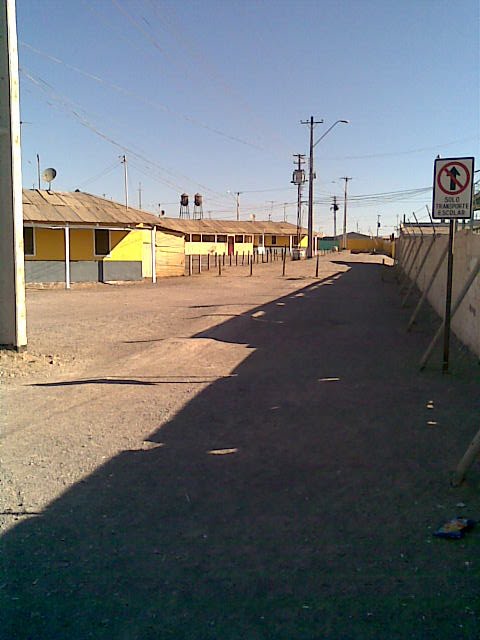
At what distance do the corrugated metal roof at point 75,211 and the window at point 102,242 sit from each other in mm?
845

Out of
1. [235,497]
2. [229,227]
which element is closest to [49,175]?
[235,497]

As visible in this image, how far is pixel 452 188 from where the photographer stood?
8891 millimetres

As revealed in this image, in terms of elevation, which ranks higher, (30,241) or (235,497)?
(30,241)

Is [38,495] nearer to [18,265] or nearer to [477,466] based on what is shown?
[477,466]

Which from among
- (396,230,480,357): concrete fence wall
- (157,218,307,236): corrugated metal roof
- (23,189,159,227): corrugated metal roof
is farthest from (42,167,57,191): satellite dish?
(157,218,307,236): corrugated metal roof

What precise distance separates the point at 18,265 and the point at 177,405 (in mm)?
4797

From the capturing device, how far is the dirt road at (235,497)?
3248 mm

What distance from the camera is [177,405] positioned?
7.73m

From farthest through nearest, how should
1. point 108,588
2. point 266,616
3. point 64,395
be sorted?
point 64,395 < point 108,588 < point 266,616

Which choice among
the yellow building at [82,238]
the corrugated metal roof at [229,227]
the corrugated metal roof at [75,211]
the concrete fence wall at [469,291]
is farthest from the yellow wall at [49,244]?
the corrugated metal roof at [229,227]

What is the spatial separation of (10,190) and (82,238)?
19252mm

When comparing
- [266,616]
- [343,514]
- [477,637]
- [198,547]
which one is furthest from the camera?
[343,514]

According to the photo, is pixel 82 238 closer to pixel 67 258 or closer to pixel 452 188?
pixel 67 258

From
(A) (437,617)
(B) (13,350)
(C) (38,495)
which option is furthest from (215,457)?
(B) (13,350)
